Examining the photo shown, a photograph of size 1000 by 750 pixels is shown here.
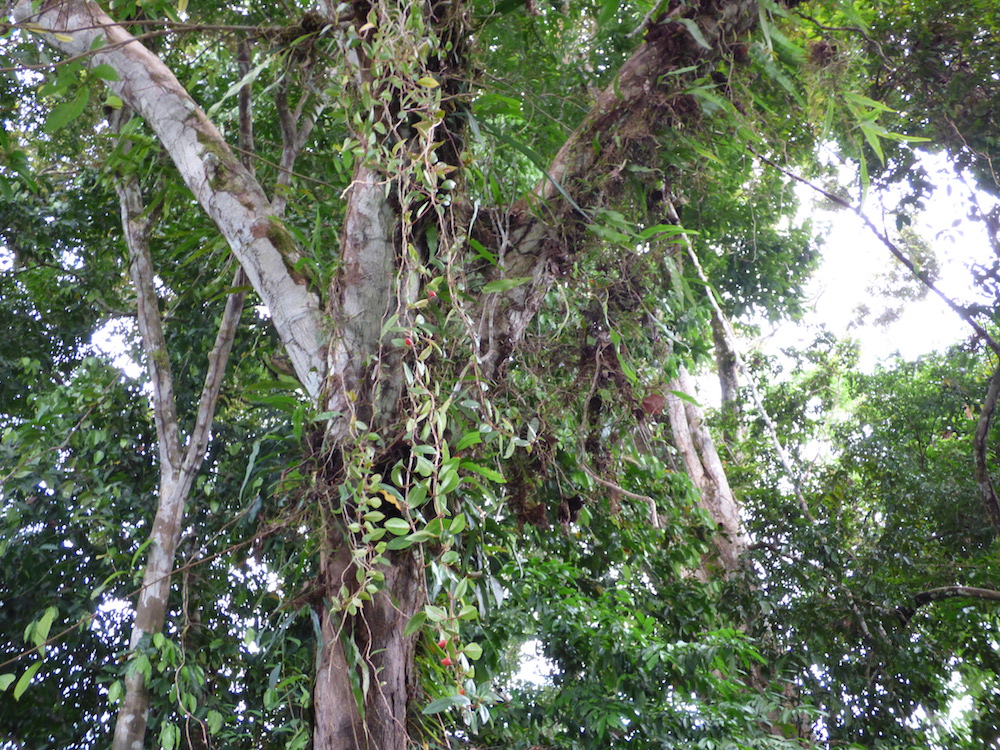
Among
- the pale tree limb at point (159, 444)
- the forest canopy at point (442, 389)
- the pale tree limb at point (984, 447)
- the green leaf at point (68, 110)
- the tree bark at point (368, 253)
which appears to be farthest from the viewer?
the pale tree limb at point (984, 447)

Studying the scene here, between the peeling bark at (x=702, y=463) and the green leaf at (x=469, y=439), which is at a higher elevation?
the peeling bark at (x=702, y=463)

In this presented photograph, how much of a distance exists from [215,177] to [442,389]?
75 cm

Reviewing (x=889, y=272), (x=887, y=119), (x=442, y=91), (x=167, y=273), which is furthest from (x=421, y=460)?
(x=889, y=272)

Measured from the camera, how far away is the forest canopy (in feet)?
4.85

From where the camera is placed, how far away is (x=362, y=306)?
1.53m

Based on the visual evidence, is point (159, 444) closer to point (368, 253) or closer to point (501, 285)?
point (368, 253)

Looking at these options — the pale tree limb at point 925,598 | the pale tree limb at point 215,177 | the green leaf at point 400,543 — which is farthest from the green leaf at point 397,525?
the pale tree limb at point 925,598

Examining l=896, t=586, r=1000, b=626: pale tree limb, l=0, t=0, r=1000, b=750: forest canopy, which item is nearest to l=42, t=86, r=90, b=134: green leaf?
l=0, t=0, r=1000, b=750: forest canopy

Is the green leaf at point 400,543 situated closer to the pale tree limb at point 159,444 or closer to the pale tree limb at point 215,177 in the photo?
the pale tree limb at point 215,177

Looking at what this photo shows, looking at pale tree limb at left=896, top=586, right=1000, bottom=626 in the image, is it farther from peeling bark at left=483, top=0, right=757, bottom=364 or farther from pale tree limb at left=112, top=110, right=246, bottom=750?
pale tree limb at left=112, top=110, right=246, bottom=750

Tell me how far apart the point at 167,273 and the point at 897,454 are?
15.3 ft

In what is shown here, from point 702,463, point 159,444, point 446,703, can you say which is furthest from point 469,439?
point 702,463

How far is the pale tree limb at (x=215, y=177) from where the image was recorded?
1.61 meters

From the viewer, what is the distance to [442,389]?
1.55 metres
